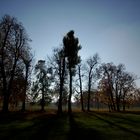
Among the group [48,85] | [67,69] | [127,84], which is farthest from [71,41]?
[127,84]

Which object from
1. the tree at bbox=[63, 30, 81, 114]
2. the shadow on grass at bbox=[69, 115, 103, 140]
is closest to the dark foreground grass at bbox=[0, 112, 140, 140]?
the shadow on grass at bbox=[69, 115, 103, 140]

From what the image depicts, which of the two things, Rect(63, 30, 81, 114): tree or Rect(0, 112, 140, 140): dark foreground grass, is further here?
Rect(63, 30, 81, 114): tree

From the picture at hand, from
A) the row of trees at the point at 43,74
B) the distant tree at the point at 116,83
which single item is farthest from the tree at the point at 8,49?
the distant tree at the point at 116,83

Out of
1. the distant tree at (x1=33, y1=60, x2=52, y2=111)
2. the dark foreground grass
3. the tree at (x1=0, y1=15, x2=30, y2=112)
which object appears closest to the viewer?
the dark foreground grass

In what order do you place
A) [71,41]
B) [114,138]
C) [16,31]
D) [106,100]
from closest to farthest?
[114,138], [16,31], [71,41], [106,100]

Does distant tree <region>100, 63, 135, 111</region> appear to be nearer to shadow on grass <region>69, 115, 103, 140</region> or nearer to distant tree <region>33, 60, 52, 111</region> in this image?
distant tree <region>33, 60, 52, 111</region>

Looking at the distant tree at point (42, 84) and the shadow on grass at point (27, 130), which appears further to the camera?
the distant tree at point (42, 84)

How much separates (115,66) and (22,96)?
35627 millimetres

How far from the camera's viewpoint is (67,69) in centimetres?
4650

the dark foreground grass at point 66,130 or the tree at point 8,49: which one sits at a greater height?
the tree at point 8,49

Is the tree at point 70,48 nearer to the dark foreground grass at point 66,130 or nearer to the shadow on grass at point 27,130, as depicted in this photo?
the dark foreground grass at point 66,130

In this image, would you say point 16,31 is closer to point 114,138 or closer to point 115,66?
point 114,138

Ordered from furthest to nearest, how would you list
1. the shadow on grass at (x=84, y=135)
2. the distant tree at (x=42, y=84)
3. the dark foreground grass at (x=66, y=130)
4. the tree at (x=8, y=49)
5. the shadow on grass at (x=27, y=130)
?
1. the distant tree at (x=42, y=84)
2. the tree at (x=8, y=49)
3. the dark foreground grass at (x=66, y=130)
4. the shadow on grass at (x=84, y=135)
5. the shadow on grass at (x=27, y=130)

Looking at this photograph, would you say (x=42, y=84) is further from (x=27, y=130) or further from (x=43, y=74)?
(x=27, y=130)
